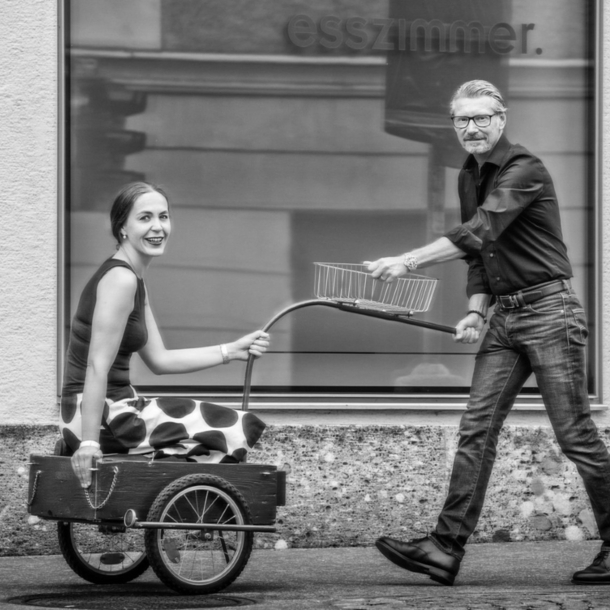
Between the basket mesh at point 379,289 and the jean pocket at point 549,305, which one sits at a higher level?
the basket mesh at point 379,289

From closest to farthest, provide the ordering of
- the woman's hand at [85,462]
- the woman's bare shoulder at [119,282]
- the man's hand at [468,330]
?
the woman's hand at [85,462] → the woman's bare shoulder at [119,282] → the man's hand at [468,330]

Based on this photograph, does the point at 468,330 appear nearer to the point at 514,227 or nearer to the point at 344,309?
the point at 514,227

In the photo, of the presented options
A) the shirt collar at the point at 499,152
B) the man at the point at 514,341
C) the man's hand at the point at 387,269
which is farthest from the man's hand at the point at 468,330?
the shirt collar at the point at 499,152

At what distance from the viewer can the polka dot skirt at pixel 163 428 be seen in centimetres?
450

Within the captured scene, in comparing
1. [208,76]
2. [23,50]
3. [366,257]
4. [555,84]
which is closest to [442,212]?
[366,257]

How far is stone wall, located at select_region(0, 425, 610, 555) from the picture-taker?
6.06 metres

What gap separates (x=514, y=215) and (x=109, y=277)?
1.56m

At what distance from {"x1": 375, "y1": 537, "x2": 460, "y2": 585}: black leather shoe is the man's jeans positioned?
49 millimetres

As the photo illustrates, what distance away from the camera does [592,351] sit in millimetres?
6445

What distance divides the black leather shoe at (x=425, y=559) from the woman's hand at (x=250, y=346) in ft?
3.01

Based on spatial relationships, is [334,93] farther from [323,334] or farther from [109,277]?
[109,277]

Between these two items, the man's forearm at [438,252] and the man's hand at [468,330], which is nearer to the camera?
the man's forearm at [438,252]

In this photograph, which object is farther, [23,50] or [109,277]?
[23,50]

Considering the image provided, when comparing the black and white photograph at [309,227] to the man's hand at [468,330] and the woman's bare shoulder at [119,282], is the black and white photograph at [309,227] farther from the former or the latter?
the woman's bare shoulder at [119,282]
